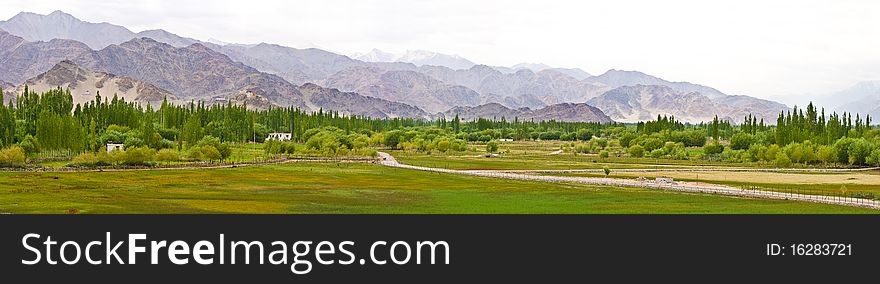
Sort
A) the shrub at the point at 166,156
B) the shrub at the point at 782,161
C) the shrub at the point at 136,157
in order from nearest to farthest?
the shrub at the point at 136,157 < the shrub at the point at 166,156 < the shrub at the point at 782,161

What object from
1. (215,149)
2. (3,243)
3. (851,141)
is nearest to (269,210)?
(3,243)

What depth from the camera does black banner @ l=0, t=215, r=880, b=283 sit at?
43062 mm

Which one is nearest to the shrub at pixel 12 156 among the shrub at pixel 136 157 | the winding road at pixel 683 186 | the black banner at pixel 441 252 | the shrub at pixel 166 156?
the shrub at pixel 136 157

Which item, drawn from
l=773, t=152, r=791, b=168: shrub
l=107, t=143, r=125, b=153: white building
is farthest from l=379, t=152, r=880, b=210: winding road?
l=773, t=152, r=791, b=168: shrub

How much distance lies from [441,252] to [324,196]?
42.7 m

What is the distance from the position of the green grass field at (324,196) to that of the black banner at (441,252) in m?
14.9

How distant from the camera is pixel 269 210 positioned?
7106 centimetres

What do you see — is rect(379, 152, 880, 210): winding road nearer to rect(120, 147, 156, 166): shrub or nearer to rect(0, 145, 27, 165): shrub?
rect(120, 147, 156, 166): shrub

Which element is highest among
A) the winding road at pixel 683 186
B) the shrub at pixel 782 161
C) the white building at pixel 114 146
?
the white building at pixel 114 146

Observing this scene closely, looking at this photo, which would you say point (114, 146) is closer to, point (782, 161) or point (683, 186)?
point (683, 186)

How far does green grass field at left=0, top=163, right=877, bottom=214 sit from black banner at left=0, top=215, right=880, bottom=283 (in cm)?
1494

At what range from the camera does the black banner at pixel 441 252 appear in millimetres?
43062

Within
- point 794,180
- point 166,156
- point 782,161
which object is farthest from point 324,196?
point 782,161

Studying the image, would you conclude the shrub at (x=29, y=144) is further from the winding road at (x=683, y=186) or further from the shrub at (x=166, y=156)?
the winding road at (x=683, y=186)
